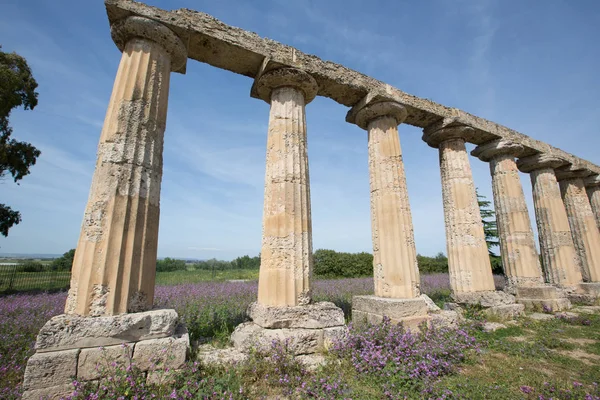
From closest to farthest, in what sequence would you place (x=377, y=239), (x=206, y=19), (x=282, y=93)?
(x=206, y=19)
(x=282, y=93)
(x=377, y=239)

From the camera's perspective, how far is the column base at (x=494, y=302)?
7.77 meters

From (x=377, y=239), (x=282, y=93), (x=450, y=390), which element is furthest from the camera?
(x=377, y=239)

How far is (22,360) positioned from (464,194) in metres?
10.5

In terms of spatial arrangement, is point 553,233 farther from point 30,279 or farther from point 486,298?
point 30,279

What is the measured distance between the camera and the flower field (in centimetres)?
347

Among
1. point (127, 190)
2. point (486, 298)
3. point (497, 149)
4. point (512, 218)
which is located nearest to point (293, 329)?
point (127, 190)

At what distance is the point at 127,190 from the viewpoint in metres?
4.19

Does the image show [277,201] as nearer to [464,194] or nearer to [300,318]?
[300,318]

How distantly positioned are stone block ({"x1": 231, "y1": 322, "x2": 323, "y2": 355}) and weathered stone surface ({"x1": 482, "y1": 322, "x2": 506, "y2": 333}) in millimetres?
4638

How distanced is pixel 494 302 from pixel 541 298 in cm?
256

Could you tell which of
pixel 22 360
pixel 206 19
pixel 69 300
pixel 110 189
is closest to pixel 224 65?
pixel 206 19

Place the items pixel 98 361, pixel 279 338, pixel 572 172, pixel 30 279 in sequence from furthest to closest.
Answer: pixel 30 279 → pixel 572 172 → pixel 279 338 → pixel 98 361

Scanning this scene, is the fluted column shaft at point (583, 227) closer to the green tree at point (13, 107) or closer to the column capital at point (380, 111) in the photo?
the column capital at point (380, 111)

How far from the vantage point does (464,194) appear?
8.63 meters
